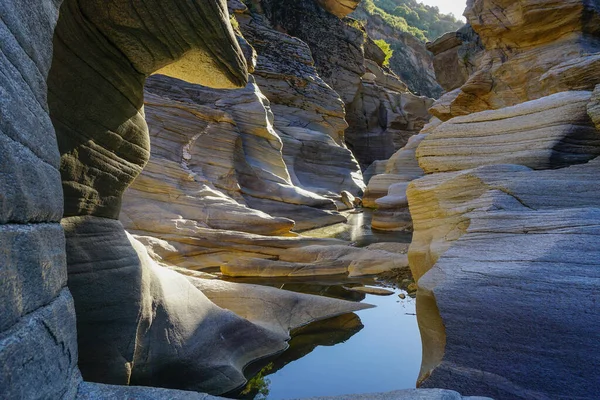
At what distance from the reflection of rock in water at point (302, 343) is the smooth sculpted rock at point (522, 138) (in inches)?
97.2

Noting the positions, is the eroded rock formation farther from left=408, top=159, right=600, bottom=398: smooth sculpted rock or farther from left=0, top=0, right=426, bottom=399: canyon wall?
left=408, top=159, right=600, bottom=398: smooth sculpted rock

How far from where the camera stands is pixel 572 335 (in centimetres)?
276

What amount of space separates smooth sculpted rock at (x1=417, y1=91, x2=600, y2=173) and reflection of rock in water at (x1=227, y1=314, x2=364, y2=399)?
8.10 ft

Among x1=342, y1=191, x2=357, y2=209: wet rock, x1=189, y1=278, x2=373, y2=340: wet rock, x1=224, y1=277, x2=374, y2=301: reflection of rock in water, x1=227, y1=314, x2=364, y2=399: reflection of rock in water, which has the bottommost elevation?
x1=227, y1=314, x2=364, y2=399: reflection of rock in water

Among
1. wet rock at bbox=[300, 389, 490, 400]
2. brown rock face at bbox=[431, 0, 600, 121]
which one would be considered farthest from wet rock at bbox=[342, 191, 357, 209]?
wet rock at bbox=[300, 389, 490, 400]

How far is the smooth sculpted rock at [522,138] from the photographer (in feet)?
16.8

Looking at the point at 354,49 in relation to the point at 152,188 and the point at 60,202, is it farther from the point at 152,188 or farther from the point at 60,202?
the point at 60,202

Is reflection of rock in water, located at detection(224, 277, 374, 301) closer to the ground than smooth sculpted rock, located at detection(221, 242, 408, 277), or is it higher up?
closer to the ground

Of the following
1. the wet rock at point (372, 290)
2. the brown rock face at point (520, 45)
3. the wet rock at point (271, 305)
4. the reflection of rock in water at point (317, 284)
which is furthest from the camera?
the brown rock face at point (520, 45)

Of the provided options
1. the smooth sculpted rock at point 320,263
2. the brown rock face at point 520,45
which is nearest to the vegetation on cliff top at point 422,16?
the brown rock face at point 520,45

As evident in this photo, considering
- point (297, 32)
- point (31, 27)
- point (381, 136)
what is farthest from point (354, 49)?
point (31, 27)

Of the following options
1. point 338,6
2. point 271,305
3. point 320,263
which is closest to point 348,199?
point 320,263

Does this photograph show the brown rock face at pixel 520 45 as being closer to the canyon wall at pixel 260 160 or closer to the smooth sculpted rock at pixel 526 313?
the canyon wall at pixel 260 160

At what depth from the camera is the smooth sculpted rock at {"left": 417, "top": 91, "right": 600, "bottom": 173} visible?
201 inches
